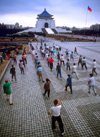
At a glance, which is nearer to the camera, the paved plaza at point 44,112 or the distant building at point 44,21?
the paved plaza at point 44,112

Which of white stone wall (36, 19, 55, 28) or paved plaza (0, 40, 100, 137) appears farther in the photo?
white stone wall (36, 19, 55, 28)

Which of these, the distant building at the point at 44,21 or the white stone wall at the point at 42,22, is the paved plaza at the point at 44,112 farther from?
the distant building at the point at 44,21

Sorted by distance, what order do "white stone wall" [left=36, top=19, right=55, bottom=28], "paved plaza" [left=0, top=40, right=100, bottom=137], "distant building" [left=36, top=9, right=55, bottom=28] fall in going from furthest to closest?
"distant building" [left=36, top=9, right=55, bottom=28]
"white stone wall" [left=36, top=19, right=55, bottom=28]
"paved plaza" [left=0, top=40, right=100, bottom=137]

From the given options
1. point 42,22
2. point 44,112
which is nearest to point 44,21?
point 42,22

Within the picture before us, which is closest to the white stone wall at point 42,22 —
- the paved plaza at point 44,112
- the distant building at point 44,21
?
the distant building at point 44,21

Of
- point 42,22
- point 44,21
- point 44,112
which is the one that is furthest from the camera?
point 44,21

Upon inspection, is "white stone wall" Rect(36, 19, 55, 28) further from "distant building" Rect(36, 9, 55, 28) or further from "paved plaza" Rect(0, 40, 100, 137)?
"paved plaza" Rect(0, 40, 100, 137)

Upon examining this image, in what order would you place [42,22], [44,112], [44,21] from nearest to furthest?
1. [44,112]
2. [42,22]
3. [44,21]

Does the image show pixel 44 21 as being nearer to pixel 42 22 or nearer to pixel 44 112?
pixel 42 22

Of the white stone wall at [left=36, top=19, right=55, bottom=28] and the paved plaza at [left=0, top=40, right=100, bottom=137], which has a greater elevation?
the white stone wall at [left=36, top=19, right=55, bottom=28]

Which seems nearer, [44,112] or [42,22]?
[44,112]

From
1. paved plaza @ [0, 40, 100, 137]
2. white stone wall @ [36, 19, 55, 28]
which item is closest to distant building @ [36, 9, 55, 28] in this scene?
white stone wall @ [36, 19, 55, 28]

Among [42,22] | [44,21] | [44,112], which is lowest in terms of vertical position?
[44,112]

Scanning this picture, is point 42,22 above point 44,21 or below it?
below
